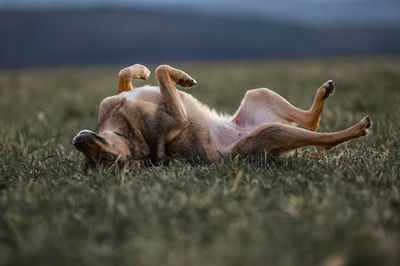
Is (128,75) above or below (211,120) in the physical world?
above

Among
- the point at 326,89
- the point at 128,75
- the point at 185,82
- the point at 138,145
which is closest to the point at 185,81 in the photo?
the point at 185,82

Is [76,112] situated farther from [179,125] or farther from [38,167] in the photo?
[179,125]

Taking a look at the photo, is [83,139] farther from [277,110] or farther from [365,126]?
[365,126]

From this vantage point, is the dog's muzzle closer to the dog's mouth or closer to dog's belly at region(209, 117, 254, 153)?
the dog's mouth

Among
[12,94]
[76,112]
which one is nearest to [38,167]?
[76,112]

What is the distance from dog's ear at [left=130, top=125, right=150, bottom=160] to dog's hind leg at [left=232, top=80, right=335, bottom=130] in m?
0.98

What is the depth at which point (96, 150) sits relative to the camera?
259cm

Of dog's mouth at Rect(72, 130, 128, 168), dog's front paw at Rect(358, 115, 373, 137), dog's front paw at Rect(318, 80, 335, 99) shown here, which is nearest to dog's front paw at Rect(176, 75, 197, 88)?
dog's mouth at Rect(72, 130, 128, 168)

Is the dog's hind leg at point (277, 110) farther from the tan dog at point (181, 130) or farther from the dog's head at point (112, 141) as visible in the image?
the dog's head at point (112, 141)

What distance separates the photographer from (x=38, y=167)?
300 centimetres

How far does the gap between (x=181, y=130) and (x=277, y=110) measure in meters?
1.00

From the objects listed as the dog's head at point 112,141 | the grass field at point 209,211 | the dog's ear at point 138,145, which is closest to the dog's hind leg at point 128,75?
the dog's head at point 112,141

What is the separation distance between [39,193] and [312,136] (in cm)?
201

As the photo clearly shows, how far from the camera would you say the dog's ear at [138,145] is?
2.85m
